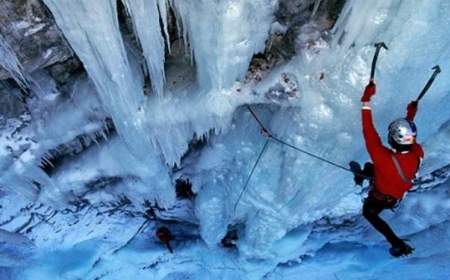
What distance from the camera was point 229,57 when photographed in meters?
3.17

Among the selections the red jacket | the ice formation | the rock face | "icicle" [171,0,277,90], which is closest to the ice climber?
the red jacket

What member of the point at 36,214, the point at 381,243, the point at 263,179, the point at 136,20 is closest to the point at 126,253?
the point at 36,214

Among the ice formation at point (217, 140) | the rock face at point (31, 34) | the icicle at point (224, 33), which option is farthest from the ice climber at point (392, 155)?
the rock face at point (31, 34)

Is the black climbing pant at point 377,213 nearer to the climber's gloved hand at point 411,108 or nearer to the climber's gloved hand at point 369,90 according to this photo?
the climber's gloved hand at point 411,108

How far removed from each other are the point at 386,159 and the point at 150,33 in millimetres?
1620

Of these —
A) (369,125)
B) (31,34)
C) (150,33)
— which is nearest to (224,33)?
(150,33)

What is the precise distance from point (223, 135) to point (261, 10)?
134 centimetres

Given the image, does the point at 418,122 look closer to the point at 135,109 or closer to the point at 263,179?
the point at 263,179

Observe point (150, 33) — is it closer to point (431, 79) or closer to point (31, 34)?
point (31, 34)

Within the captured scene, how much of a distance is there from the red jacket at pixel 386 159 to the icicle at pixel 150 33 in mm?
1324

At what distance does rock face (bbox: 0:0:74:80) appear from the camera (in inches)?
114

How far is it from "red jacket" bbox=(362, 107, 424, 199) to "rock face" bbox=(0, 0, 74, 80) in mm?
2021

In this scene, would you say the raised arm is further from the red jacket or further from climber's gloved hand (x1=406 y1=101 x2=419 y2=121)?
climber's gloved hand (x1=406 y1=101 x2=419 y2=121)

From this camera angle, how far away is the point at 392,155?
293cm
